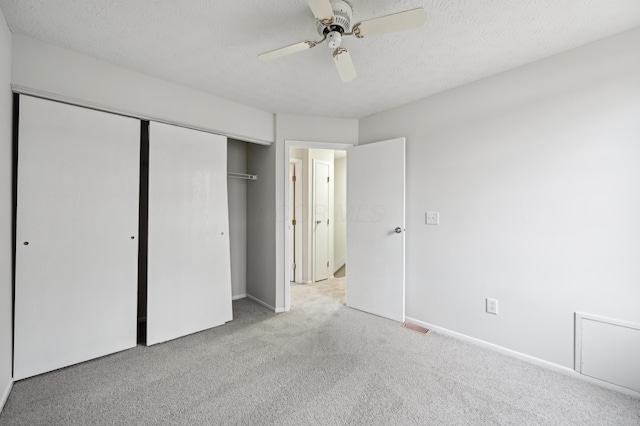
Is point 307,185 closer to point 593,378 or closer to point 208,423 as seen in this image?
point 208,423

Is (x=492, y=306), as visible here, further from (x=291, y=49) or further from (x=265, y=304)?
(x=291, y=49)

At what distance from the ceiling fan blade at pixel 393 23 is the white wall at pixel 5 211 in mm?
2052

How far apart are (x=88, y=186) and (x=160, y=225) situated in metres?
0.57

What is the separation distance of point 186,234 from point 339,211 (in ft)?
10.1

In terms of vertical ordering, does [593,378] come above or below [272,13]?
below

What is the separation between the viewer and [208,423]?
4.83 ft

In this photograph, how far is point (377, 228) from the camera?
118 inches

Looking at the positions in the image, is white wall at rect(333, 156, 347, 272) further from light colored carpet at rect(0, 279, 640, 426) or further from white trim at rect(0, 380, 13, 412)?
white trim at rect(0, 380, 13, 412)

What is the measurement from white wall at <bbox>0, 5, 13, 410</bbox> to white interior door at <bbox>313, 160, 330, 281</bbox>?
3.13 meters

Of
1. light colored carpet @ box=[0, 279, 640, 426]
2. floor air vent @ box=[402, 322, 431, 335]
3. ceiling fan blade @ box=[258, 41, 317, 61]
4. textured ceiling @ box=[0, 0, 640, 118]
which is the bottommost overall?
light colored carpet @ box=[0, 279, 640, 426]

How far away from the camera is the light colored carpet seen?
1.52m

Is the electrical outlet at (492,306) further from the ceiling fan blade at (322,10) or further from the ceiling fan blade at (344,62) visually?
the ceiling fan blade at (322,10)

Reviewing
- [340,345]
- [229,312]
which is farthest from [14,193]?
[340,345]

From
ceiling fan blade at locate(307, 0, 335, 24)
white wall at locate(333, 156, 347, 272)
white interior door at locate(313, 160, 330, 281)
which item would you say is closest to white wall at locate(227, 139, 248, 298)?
white interior door at locate(313, 160, 330, 281)
